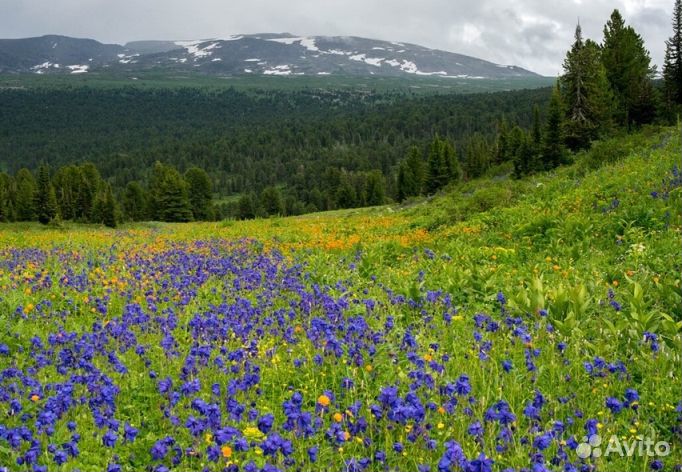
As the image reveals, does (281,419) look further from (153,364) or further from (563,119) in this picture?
(563,119)

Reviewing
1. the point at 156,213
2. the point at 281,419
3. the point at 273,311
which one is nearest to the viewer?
the point at 281,419

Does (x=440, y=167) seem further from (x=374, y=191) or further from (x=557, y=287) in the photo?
(x=557, y=287)

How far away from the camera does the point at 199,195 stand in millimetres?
113812

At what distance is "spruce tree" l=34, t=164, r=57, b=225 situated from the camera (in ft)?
269

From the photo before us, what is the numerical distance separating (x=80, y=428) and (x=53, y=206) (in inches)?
3537

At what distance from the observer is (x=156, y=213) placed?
342 ft

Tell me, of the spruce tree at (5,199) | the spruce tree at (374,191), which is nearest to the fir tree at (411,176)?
the spruce tree at (374,191)

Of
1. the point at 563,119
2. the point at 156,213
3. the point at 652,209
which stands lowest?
the point at 156,213

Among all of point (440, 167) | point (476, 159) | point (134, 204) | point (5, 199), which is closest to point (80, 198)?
point (5, 199)

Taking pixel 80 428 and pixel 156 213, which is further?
pixel 156 213

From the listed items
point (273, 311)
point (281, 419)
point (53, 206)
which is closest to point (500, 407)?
point (281, 419)

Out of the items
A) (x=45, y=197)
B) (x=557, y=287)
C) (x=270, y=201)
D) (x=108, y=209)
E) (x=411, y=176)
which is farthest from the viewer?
(x=270, y=201)

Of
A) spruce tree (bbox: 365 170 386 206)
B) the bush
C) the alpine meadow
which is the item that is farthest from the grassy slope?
spruce tree (bbox: 365 170 386 206)

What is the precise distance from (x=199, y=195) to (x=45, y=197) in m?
33.8
